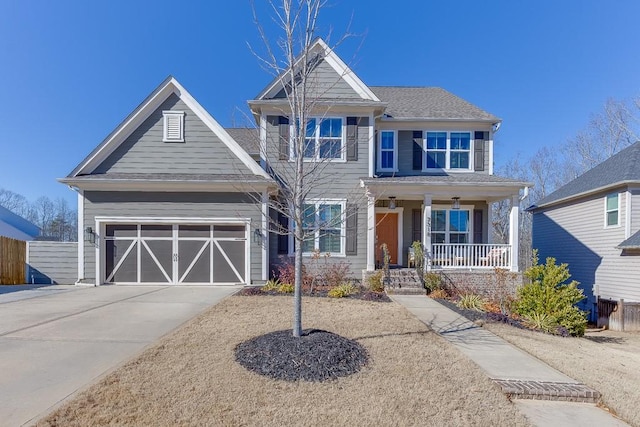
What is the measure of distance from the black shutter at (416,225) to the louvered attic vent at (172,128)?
9.35 meters

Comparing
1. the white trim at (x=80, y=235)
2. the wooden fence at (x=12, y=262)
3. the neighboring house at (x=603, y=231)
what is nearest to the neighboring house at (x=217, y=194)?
the white trim at (x=80, y=235)

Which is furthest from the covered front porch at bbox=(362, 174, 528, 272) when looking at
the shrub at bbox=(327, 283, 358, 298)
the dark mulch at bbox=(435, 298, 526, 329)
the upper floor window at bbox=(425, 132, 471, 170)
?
the dark mulch at bbox=(435, 298, 526, 329)

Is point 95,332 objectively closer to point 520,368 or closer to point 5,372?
point 5,372

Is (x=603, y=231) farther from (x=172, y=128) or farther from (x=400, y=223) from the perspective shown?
(x=172, y=128)

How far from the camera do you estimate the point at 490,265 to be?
11109mm

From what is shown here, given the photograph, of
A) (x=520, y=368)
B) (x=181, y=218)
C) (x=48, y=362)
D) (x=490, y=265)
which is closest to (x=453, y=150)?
(x=490, y=265)

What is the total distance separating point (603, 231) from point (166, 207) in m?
16.4

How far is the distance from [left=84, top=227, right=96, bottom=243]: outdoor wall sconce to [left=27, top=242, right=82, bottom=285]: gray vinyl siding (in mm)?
778

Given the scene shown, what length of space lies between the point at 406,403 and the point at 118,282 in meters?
10.7

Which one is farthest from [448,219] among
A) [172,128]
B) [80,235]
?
[80,235]

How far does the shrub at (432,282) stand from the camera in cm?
1023

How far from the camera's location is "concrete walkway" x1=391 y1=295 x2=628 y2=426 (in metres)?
3.27

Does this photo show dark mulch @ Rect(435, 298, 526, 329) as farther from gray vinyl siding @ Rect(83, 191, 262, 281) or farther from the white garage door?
the white garage door

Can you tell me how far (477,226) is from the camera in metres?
12.9
